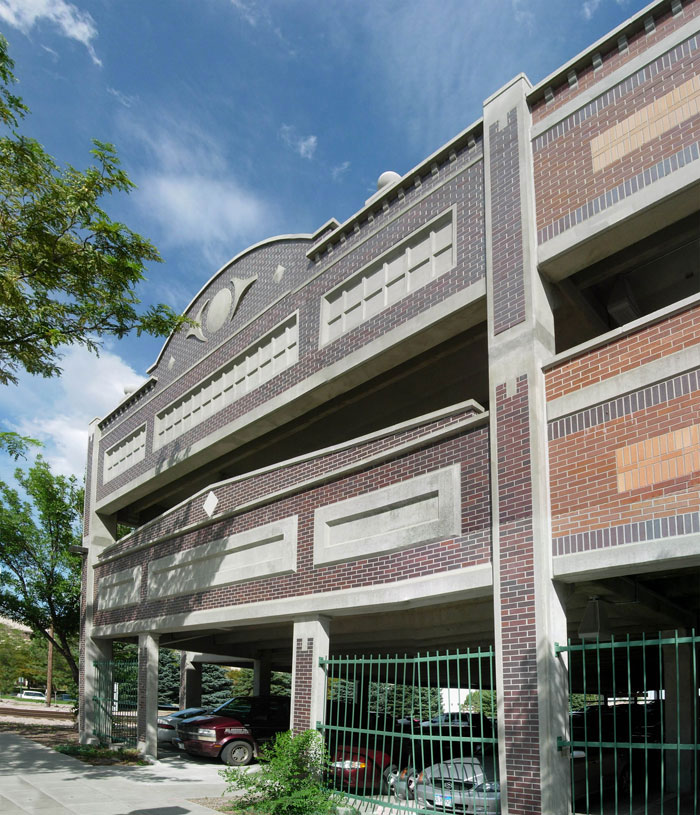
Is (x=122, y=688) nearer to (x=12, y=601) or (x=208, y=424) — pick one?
(x=12, y=601)

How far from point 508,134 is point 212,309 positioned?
1017 cm

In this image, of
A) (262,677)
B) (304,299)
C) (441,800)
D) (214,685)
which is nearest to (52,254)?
(304,299)

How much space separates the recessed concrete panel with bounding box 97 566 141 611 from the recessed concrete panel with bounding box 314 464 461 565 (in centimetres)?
840

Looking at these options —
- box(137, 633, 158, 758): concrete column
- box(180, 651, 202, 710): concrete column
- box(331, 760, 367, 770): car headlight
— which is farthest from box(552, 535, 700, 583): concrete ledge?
box(180, 651, 202, 710): concrete column

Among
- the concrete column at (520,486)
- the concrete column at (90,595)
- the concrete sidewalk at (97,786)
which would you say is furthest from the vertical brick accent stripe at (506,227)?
the concrete column at (90,595)

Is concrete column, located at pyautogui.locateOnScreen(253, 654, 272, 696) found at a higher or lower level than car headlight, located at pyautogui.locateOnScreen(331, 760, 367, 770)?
lower

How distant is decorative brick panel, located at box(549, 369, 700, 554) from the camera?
8.06 meters

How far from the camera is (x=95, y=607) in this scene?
73.1ft

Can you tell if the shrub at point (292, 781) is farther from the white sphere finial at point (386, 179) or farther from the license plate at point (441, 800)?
the white sphere finial at point (386, 179)

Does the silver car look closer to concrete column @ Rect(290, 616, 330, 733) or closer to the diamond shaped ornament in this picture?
concrete column @ Rect(290, 616, 330, 733)

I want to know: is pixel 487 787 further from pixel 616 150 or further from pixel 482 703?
pixel 616 150

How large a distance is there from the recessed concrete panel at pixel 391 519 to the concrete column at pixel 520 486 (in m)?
1.00

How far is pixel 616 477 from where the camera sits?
8.61 meters

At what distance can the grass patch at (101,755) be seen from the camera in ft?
54.7
